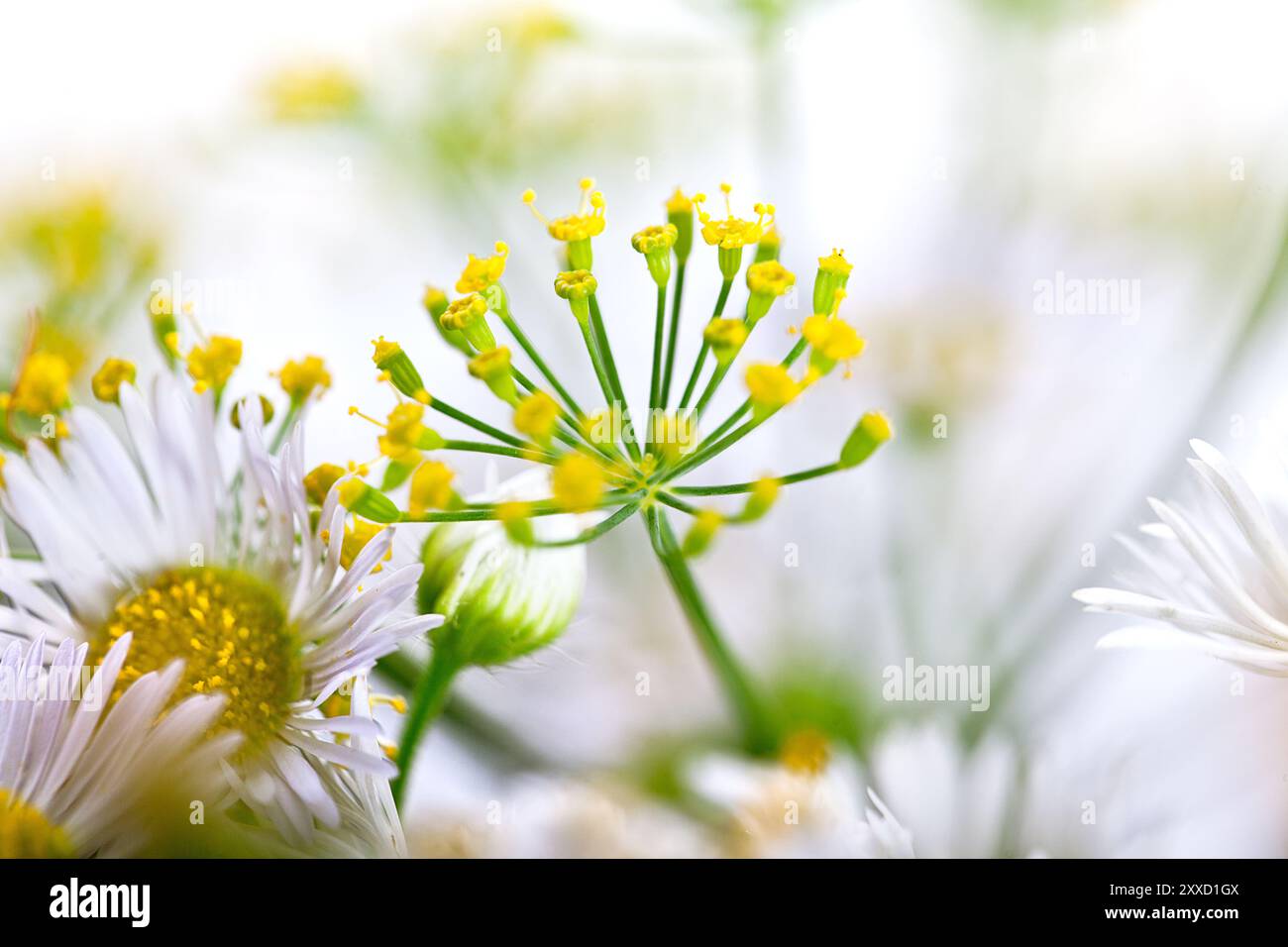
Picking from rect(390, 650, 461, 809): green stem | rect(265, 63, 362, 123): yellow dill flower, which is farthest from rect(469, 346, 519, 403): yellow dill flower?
rect(265, 63, 362, 123): yellow dill flower

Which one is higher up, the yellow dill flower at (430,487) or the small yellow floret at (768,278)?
the small yellow floret at (768,278)

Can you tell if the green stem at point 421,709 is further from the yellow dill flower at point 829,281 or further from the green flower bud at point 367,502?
the yellow dill flower at point 829,281

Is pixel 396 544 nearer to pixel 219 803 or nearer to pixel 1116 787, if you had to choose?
pixel 219 803

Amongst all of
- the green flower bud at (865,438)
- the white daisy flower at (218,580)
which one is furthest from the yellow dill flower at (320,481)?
the green flower bud at (865,438)

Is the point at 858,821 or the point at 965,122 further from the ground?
the point at 965,122

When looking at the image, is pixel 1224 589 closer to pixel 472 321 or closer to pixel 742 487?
pixel 742 487

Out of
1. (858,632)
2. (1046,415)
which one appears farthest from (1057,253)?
(858,632)
